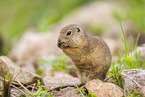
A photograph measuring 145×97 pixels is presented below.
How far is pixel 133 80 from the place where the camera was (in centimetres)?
309

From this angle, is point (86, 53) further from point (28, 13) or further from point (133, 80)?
point (28, 13)

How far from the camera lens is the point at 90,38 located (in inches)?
152

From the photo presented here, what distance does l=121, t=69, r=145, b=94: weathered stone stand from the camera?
302 centimetres

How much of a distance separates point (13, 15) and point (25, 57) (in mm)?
8419

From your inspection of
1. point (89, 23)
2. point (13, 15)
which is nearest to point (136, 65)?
point (89, 23)

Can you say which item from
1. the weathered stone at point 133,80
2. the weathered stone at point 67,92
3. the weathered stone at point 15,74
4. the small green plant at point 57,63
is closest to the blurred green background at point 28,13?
the small green plant at point 57,63

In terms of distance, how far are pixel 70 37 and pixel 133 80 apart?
1.17 metres

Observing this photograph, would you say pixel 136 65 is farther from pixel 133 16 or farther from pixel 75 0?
pixel 75 0

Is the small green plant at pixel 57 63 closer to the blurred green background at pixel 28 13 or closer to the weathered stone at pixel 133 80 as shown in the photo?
the weathered stone at pixel 133 80

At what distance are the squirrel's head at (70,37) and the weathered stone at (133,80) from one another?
35.4 inches

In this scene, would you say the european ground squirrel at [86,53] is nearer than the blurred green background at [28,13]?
Yes

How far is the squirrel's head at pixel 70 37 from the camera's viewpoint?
3.51 m

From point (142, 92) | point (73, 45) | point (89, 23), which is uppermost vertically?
point (89, 23)

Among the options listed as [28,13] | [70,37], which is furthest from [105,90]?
[28,13]
